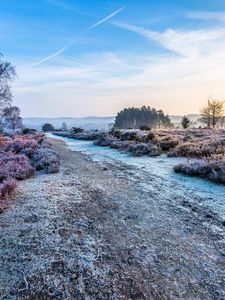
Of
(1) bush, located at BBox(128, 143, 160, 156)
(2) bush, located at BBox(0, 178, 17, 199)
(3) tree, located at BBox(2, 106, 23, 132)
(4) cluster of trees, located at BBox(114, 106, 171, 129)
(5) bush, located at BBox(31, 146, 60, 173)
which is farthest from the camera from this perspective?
(4) cluster of trees, located at BBox(114, 106, 171, 129)

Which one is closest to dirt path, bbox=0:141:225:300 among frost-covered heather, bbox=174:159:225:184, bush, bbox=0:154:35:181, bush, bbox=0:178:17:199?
bush, bbox=0:178:17:199

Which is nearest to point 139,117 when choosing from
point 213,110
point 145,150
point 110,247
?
point 213,110

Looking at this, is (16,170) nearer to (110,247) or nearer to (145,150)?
(110,247)

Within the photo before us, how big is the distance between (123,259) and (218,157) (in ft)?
25.6

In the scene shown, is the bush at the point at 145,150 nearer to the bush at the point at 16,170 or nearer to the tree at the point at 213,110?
the bush at the point at 16,170

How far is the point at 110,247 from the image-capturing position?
15.0ft

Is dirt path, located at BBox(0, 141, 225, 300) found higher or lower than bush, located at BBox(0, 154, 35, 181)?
lower

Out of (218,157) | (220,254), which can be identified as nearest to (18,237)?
(220,254)

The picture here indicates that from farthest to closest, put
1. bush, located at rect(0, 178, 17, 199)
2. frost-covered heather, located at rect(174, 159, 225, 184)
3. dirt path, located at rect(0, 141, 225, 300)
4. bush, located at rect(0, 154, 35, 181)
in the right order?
1. bush, located at rect(0, 154, 35, 181)
2. frost-covered heather, located at rect(174, 159, 225, 184)
3. bush, located at rect(0, 178, 17, 199)
4. dirt path, located at rect(0, 141, 225, 300)

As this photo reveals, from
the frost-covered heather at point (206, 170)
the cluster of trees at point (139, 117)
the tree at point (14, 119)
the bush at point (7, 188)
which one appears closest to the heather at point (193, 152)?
the frost-covered heather at point (206, 170)

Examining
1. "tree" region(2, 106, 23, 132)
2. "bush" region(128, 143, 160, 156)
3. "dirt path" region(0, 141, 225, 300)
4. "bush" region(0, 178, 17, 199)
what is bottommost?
"dirt path" region(0, 141, 225, 300)

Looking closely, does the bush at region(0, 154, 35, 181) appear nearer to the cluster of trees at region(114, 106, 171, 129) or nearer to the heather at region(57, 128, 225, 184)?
the heather at region(57, 128, 225, 184)

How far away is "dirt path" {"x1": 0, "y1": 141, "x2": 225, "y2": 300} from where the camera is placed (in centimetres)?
355

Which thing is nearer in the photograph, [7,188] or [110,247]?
[110,247]
